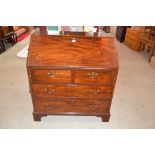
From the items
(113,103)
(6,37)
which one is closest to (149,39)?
(113,103)

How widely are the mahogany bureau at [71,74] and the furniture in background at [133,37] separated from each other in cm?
305

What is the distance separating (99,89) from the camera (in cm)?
A: 215

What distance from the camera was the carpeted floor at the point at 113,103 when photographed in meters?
2.49

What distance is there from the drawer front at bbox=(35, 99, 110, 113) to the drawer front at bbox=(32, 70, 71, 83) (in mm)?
356

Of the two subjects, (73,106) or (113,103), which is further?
(113,103)

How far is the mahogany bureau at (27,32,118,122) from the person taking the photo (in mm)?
1960

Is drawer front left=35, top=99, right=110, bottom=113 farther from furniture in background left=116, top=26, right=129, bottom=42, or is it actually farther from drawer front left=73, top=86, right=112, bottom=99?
furniture in background left=116, top=26, right=129, bottom=42

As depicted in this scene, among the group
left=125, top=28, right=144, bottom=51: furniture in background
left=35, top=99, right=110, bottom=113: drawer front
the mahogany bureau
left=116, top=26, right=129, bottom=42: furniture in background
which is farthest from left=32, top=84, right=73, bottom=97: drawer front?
left=116, top=26, right=129, bottom=42: furniture in background

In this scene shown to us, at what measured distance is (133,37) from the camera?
5.09 metres

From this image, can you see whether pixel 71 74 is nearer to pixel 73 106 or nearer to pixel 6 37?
pixel 73 106

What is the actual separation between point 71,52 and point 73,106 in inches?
30.3

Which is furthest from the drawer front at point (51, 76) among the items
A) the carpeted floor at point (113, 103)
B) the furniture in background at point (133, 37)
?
the furniture in background at point (133, 37)
